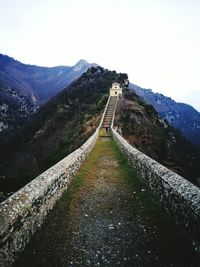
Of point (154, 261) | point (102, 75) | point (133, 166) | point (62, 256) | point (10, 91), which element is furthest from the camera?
point (10, 91)

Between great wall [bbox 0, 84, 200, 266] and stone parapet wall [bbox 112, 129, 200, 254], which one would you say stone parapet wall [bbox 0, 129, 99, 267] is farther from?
Result: stone parapet wall [bbox 112, 129, 200, 254]

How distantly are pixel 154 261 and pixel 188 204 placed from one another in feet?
4.48

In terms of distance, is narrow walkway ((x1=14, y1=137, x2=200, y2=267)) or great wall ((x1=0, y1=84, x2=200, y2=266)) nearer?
great wall ((x1=0, y1=84, x2=200, y2=266))

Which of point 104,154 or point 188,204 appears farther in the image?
point 104,154

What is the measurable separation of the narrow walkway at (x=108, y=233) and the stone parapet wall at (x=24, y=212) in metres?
0.28

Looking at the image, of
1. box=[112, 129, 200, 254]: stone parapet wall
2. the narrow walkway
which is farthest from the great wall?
the narrow walkway

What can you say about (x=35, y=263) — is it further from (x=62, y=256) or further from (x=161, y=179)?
(x=161, y=179)

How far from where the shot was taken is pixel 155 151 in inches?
1146

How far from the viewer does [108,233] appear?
7.04m

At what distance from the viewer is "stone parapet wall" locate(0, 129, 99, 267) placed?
5161mm

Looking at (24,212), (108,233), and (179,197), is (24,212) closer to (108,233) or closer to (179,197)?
(108,233)

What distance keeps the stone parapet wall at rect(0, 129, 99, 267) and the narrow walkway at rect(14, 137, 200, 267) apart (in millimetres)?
283

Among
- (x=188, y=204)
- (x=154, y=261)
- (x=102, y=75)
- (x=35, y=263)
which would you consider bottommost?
(x=35, y=263)

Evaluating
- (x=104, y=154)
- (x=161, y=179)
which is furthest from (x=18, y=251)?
(x=104, y=154)
